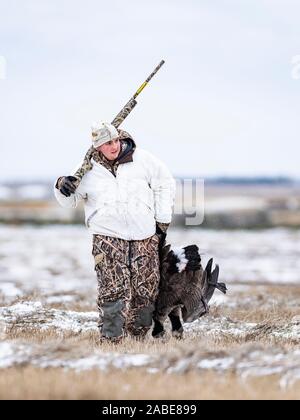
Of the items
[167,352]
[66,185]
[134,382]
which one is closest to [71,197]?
[66,185]

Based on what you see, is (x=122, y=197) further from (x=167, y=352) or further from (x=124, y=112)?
(x=167, y=352)

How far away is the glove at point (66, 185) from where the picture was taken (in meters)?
9.38

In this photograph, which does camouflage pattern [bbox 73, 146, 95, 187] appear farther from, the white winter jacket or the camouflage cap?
the camouflage cap

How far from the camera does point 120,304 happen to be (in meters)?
9.79

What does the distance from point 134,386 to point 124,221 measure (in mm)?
2909

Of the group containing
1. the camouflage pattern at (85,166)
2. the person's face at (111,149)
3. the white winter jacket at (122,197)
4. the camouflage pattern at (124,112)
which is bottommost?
the white winter jacket at (122,197)

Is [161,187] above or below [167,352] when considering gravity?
above

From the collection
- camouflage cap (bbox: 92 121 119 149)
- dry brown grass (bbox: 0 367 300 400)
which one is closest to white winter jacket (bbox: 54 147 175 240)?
camouflage cap (bbox: 92 121 119 149)

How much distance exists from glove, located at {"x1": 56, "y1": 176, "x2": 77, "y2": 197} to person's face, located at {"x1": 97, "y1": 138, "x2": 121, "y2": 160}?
0.42 meters

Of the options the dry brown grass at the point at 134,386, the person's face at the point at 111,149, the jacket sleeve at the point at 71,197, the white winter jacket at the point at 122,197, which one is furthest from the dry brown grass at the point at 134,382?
the person's face at the point at 111,149

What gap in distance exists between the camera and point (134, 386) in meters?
7.01

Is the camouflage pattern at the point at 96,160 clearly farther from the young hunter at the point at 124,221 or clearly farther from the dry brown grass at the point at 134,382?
the dry brown grass at the point at 134,382

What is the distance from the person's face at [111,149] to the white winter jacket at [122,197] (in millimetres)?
120

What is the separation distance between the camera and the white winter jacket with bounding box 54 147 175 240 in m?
9.64
